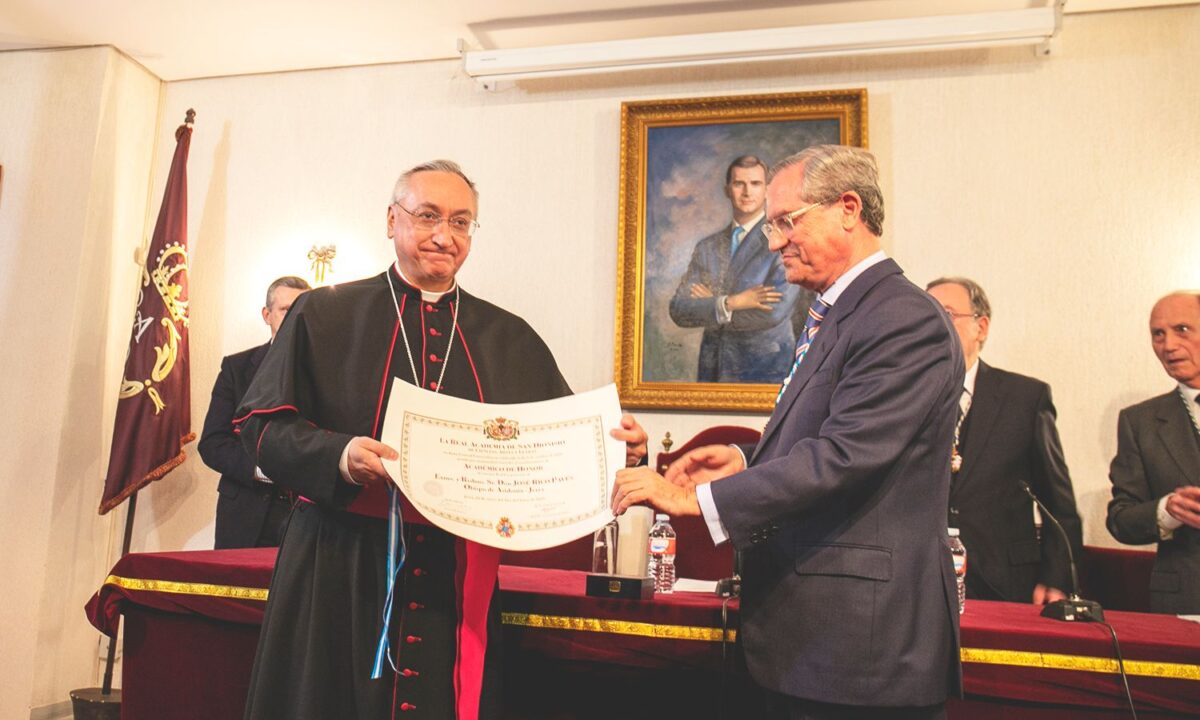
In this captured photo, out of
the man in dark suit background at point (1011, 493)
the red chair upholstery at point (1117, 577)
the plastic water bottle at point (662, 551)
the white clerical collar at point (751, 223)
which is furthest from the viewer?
the white clerical collar at point (751, 223)

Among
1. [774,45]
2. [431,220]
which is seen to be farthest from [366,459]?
[774,45]

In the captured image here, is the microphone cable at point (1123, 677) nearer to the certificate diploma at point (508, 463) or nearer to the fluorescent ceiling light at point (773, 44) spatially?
the certificate diploma at point (508, 463)

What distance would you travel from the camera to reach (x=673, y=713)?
8.11ft

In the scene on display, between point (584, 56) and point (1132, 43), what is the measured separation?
9.50 feet

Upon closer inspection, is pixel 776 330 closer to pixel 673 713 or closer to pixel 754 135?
pixel 754 135

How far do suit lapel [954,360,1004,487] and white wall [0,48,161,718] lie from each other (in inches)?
190

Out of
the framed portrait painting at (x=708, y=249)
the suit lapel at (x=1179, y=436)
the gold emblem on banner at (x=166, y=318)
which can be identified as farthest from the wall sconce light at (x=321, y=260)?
the suit lapel at (x=1179, y=436)

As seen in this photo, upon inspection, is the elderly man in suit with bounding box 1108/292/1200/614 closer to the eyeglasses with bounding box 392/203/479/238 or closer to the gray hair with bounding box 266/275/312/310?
the eyeglasses with bounding box 392/203/479/238

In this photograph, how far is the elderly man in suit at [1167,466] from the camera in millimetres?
3408

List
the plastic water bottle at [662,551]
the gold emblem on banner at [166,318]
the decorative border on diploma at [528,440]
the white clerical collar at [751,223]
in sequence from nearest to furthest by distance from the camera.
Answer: the decorative border on diploma at [528,440] < the plastic water bottle at [662,551] < the white clerical collar at [751,223] < the gold emblem on banner at [166,318]

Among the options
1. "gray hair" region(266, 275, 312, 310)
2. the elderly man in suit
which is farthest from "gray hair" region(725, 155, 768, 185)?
"gray hair" region(266, 275, 312, 310)

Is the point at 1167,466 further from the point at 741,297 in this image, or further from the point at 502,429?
the point at 502,429

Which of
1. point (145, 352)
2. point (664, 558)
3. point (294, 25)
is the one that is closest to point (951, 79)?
point (664, 558)

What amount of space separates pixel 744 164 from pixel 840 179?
10.3 feet
